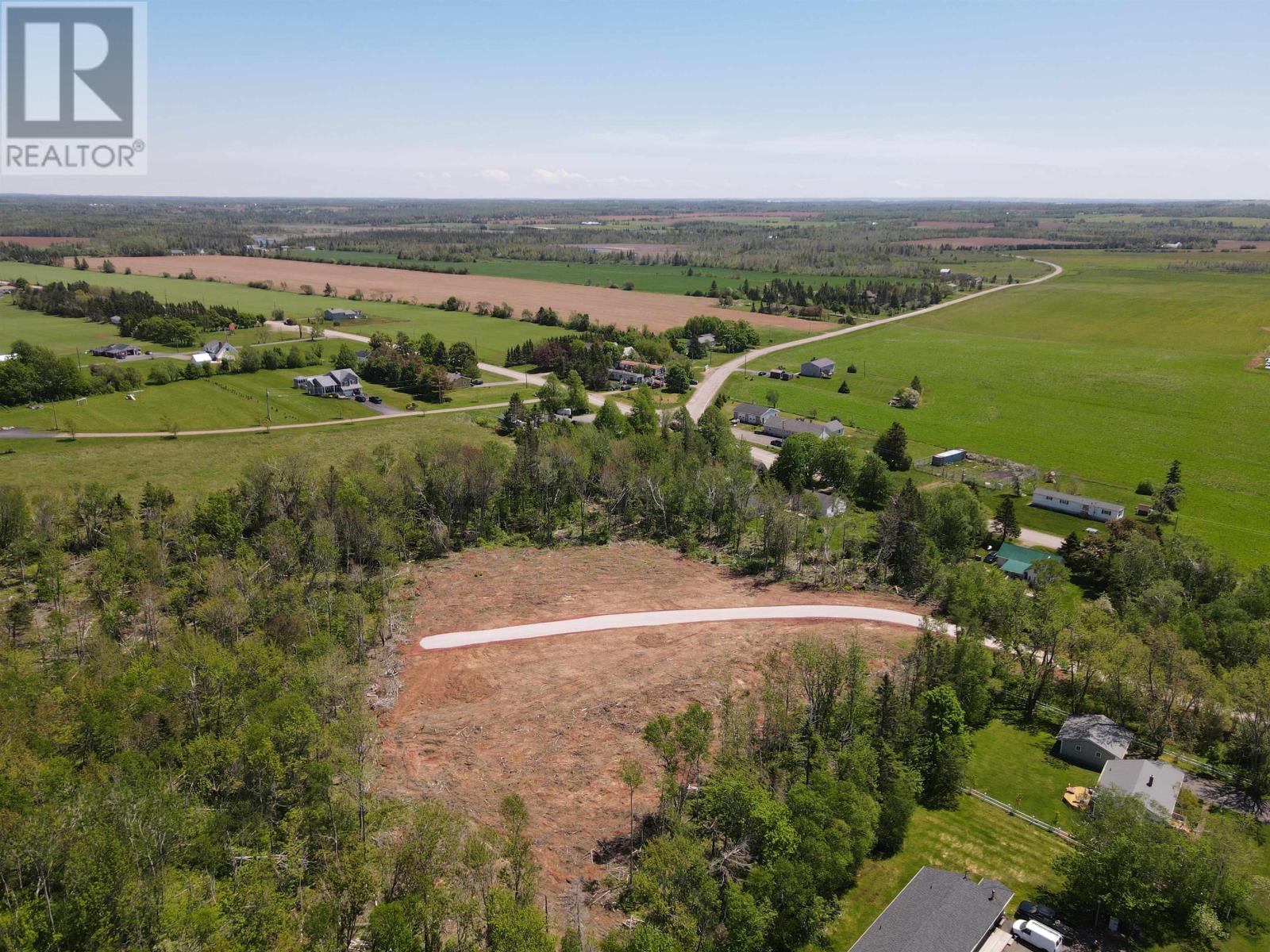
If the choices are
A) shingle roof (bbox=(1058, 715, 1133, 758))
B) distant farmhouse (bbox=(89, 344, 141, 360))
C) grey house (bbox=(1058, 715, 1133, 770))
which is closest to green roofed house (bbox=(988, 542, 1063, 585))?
shingle roof (bbox=(1058, 715, 1133, 758))

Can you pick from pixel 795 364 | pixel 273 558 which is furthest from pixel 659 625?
pixel 795 364

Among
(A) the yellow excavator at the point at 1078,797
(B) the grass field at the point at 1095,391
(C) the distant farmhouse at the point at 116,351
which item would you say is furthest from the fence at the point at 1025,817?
(C) the distant farmhouse at the point at 116,351

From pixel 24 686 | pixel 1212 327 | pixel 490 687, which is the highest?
pixel 1212 327

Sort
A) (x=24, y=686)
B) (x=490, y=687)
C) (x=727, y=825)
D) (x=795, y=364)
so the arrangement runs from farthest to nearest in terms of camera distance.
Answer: (x=795, y=364), (x=490, y=687), (x=24, y=686), (x=727, y=825)

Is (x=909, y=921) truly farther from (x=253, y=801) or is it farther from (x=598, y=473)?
(x=598, y=473)

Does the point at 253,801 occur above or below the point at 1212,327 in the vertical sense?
below

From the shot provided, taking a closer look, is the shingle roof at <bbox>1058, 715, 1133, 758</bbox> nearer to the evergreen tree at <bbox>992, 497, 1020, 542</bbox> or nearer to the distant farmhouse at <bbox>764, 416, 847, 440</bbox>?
the evergreen tree at <bbox>992, 497, 1020, 542</bbox>

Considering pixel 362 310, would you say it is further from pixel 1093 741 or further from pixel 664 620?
pixel 1093 741

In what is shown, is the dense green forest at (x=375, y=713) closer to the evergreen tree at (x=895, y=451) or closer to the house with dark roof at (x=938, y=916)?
the house with dark roof at (x=938, y=916)
